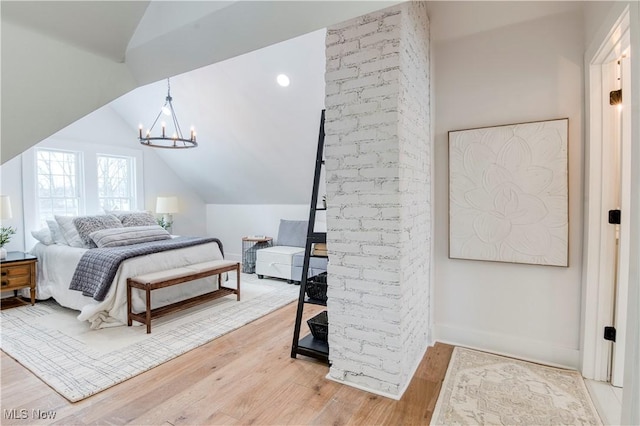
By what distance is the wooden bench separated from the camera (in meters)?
3.12

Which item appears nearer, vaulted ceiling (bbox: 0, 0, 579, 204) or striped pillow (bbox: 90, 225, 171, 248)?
vaulted ceiling (bbox: 0, 0, 579, 204)

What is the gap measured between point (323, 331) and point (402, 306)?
2.73 ft

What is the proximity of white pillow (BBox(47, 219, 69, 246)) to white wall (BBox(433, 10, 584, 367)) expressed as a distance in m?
4.39

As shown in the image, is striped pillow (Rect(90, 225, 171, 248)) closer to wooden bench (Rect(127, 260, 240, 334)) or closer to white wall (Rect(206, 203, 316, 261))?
wooden bench (Rect(127, 260, 240, 334))

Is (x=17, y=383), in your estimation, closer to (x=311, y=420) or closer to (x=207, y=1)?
(x=311, y=420)

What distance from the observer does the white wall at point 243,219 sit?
5770 millimetres

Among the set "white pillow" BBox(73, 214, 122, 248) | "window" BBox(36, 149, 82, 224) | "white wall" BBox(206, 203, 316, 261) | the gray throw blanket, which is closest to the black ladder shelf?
the gray throw blanket

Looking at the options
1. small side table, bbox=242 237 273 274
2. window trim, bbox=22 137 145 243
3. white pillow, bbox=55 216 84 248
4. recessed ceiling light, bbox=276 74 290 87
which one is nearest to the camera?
recessed ceiling light, bbox=276 74 290 87

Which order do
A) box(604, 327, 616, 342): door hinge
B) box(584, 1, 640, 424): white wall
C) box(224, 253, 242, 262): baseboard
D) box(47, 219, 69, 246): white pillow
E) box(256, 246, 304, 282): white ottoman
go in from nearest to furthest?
box(584, 1, 640, 424): white wall → box(604, 327, 616, 342): door hinge → box(47, 219, 69, 246): white pillow → box(256, 246, 304, 282): white ottoman → box(224, 253, 242, 262): baseboard

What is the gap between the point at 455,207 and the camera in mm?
2750

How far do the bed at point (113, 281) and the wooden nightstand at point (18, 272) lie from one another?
12 cm

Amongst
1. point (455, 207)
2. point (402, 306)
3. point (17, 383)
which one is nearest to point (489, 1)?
point (455, 207)

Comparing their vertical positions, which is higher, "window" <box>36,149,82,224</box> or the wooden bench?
"window" <box>36,149,82,224</box>

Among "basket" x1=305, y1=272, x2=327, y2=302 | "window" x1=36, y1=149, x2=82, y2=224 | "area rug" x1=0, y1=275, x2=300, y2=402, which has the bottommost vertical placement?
"area rug" x1=0, y1=275, x2=300, y2=402
